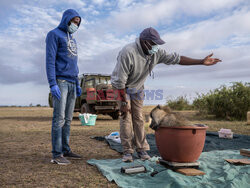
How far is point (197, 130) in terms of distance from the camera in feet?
9.59

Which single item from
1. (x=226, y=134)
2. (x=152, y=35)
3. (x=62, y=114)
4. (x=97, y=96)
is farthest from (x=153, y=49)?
(x=97, y=96)

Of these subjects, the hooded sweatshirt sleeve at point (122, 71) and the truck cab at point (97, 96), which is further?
the truck cab at point (97, 96)

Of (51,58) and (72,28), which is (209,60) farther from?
(51,58)

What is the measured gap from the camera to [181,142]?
114 inches

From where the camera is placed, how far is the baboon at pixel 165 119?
9.76ft

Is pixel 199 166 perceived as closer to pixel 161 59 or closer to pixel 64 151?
pixel 161 59

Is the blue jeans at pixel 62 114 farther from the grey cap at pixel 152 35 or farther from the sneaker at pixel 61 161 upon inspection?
the grey cap at pixel 152 35

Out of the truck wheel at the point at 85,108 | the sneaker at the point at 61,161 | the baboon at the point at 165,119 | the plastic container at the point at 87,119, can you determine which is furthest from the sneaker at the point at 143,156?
the truck wheel at the point at 85,108

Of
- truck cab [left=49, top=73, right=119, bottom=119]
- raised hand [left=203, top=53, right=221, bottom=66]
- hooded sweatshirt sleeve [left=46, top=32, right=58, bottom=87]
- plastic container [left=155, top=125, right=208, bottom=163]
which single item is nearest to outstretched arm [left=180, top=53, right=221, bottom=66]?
raised hand [left=203, top=53, right=221, bottom=66]

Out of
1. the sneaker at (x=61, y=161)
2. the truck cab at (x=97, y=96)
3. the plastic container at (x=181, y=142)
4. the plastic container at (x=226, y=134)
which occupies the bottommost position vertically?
the sneaker at (x=61, y=161)

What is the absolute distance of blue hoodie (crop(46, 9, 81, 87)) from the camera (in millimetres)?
3242

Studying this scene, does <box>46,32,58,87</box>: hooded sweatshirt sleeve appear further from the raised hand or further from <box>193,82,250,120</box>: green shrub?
<box>193,82,250,120</box>: green shrub

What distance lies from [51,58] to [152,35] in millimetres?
1430

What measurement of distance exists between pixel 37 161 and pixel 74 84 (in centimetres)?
133
